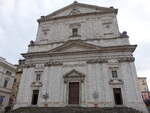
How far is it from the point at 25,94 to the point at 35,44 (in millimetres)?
8214

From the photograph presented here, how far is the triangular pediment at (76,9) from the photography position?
875 inches

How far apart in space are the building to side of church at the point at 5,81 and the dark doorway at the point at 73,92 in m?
16.5

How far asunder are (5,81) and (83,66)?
18.8 m

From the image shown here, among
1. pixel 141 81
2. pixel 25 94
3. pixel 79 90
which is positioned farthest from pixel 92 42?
pixel 141 81

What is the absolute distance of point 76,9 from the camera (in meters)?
23.3

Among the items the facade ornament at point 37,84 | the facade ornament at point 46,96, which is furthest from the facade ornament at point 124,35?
the facade ornament at point 37,84

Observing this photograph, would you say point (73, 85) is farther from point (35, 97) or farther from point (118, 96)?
point (118, 96)

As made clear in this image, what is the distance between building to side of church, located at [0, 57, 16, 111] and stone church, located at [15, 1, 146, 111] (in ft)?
31.4

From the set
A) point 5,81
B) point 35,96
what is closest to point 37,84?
point 35,96

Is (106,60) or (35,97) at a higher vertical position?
(106,60)

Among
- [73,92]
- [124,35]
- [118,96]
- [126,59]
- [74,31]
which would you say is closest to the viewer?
[118,96]

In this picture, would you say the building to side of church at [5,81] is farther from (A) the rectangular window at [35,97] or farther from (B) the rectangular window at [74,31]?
(B) the rectangular window at [74,31]

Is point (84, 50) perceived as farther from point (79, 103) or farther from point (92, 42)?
point (79, 103)

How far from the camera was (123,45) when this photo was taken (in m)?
17.3
